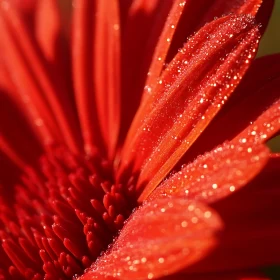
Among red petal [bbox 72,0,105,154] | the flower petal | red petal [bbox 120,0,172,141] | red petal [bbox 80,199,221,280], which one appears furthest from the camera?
red petal [bbox 72,0,105,154]

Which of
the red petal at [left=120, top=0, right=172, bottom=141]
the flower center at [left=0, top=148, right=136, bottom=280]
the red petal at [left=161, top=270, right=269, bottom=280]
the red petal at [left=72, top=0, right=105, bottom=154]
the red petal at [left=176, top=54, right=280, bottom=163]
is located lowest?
the red petal at [left=161, top=270, right=269, bottom=280]

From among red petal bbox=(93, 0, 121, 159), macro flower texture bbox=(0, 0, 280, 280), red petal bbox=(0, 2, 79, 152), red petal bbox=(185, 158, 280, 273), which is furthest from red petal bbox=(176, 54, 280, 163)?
red petal bbox=(0, 2, 79, 152)

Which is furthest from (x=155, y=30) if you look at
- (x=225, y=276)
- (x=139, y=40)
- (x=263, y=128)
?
(x=225, y=276)

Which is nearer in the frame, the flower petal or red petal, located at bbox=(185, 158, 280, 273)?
red petal, located at bbox=(185, 158, 280, 273)

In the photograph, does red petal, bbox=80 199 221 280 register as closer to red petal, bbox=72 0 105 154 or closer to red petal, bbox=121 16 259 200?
red petal, bbox=121 16 259 200

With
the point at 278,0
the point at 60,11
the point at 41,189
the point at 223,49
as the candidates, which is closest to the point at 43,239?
the point at 41,189

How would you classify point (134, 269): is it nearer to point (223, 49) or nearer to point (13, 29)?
point (223, 49)

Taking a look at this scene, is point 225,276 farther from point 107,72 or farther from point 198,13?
point 107,72

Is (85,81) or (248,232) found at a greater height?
(85,81)
